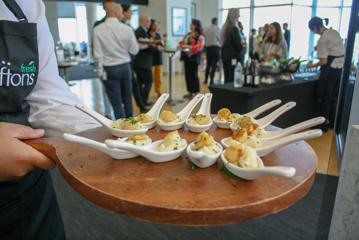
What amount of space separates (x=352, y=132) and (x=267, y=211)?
396 mm

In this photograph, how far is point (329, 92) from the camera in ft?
12.4

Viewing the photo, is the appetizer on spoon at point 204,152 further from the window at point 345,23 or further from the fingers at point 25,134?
the window at point 345,23

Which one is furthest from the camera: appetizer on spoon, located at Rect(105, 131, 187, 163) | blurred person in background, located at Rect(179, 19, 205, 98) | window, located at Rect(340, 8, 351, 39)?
blurred person in background, located at Rect(179, 19, 205, 98)

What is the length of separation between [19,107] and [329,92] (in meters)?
3.75

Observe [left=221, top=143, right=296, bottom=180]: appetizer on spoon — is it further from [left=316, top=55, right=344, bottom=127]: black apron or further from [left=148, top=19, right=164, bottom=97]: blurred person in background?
[left=148, top=19, right=164, bottom=97]: blurred person in background

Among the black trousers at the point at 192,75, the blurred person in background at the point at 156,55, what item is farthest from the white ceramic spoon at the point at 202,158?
the black trousers at the point at 192,75

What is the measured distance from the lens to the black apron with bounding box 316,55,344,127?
11.7ft

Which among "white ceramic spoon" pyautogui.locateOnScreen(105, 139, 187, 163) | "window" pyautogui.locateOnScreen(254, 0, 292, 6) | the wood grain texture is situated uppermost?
"window" pyautogui.locateOnScreen(254, 0, 292, 6)

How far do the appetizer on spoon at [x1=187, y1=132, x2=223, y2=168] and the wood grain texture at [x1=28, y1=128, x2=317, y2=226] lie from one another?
2 cm

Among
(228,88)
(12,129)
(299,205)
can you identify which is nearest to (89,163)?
(12,129)

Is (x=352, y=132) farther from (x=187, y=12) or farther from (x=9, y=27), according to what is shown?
(x=187, y=12)

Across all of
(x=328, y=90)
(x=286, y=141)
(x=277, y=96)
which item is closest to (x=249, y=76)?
(x=277, y=96)

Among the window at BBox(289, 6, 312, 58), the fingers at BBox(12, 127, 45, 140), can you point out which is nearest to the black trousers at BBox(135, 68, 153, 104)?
the fingers at BBox(12, 127, 45, 140)

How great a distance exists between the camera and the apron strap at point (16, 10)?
802mm
